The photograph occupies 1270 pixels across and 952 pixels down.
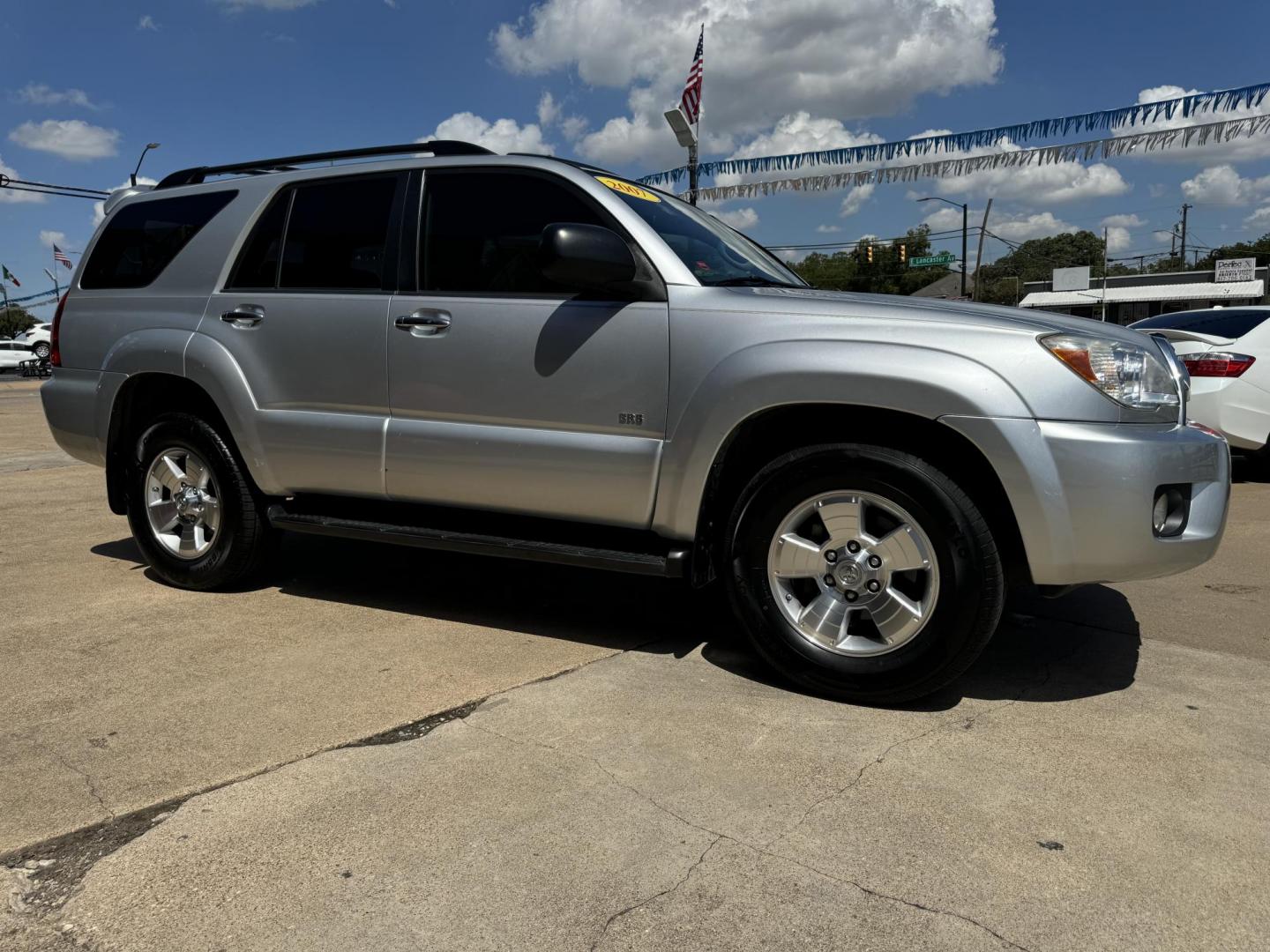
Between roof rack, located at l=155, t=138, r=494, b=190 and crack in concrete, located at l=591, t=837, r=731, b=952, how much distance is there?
2.88 meters

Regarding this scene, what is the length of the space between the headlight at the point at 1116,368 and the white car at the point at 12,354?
42.8 metres

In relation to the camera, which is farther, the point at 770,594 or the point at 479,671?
the point at 479,671

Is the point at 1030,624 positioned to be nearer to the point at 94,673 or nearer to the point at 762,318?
the point at 762,318

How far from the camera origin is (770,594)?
10.9 feet

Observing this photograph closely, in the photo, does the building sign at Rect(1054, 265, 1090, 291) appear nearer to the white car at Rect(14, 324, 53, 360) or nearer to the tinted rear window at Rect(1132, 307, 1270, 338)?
the white car at Rect(14, 324, 53, 360)

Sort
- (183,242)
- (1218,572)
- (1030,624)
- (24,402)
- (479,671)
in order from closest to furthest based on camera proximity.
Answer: (479,671)
(1030,624)
(183,242)
(1218,572)
(24,402)

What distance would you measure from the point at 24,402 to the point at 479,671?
68.9 ft

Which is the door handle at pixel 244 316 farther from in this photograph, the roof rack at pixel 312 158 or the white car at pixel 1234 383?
the white car at pixel 1234 383

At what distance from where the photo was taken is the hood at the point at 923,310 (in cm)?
310

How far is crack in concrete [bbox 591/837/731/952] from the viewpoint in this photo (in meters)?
2.01

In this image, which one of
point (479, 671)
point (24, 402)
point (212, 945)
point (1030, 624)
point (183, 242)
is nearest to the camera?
point (212, 945)

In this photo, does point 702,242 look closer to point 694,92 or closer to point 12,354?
point 694,92

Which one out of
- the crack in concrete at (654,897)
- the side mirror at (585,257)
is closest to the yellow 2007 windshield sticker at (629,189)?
the side mirror at (585,257)

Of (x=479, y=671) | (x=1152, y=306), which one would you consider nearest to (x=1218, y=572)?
(x=479, y=671)
